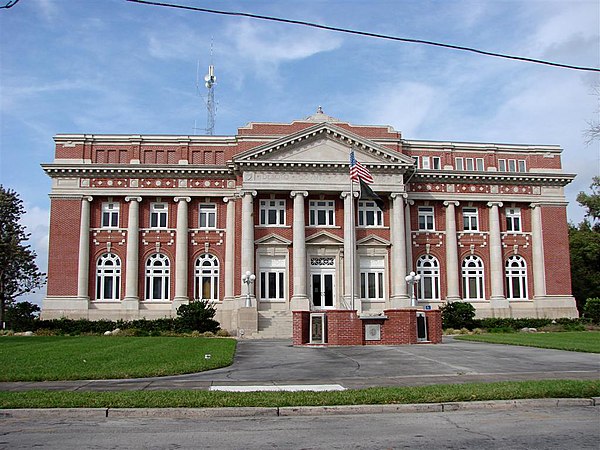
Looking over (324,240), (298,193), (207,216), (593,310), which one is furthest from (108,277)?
(593,310)

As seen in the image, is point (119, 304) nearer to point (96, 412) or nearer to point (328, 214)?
point (328, 214)

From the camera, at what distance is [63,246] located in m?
50.0

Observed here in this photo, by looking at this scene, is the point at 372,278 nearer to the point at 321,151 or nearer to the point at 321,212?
the point at 321,212

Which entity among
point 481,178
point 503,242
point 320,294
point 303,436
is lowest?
point 303,436

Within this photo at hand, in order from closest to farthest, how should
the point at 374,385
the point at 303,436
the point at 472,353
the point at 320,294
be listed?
the point at 303,436, the point at 374,385, the point at 472,353, the point at 320,294

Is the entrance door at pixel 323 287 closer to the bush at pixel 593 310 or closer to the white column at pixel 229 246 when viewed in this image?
the white column at pixel 229 246

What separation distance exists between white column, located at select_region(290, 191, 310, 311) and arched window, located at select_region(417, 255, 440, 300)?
10275 mm

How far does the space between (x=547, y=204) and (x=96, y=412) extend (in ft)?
160

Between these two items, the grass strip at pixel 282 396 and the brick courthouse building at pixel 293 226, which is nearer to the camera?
the grass strip at pixel 282 396

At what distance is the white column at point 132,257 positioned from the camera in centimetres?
4931

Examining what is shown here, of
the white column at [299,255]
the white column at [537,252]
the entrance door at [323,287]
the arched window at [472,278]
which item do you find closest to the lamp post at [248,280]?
the white column at [299,255]

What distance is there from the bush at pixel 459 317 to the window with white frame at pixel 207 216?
18661 millimetres

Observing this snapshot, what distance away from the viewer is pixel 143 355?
23.6 meters

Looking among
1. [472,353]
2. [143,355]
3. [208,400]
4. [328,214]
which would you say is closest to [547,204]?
[328,214]
